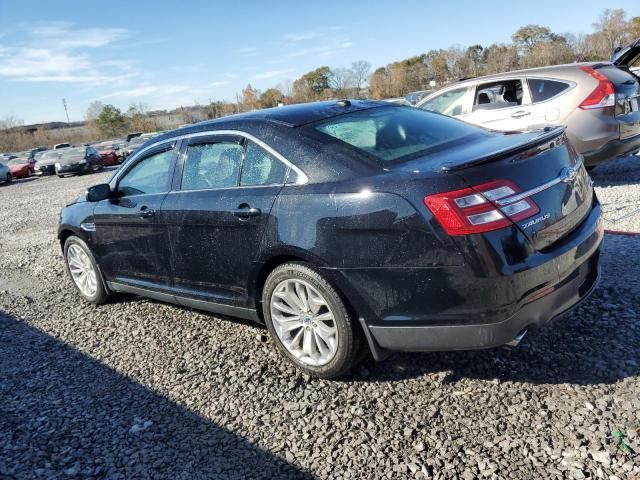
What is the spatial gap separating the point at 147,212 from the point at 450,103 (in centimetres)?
587

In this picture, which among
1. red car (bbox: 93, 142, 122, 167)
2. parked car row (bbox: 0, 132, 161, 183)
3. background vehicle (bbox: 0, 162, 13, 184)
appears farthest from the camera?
red car (bbox: 93, 142, 122, 167)

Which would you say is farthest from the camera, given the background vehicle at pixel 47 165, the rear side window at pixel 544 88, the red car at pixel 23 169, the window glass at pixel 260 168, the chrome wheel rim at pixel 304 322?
the red car at pixel 23 169

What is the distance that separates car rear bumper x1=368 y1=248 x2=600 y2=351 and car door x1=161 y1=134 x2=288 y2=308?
105cm

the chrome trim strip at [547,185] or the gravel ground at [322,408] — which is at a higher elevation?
the chrome trim strip at [547,185]

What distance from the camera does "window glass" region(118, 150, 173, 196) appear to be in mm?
4166

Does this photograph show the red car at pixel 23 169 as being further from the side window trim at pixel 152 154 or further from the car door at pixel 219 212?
the car door at pixel 219 212

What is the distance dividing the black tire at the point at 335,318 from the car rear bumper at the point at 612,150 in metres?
5.21

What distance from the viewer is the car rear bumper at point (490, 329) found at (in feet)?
8.59

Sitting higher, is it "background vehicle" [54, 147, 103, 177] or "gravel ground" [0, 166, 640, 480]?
"background vehicle" [54, 147, 103, 177]

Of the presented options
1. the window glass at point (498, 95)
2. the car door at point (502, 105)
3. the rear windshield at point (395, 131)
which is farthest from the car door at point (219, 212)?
the window glass at point (498, 95)

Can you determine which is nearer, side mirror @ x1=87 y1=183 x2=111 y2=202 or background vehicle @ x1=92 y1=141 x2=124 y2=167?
side mirror @ x1=87 y1=183 x2=111 y2=202

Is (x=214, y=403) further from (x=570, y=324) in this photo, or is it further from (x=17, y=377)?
(x=570, y=324)

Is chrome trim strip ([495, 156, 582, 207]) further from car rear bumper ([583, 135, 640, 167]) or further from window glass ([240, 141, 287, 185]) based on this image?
car rear bumper ([583, 135, 640, 167])

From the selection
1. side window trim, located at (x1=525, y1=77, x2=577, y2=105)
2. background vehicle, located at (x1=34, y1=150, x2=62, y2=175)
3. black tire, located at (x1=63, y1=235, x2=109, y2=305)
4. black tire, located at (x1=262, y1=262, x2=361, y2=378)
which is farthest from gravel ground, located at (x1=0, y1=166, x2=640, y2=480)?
background vehicle, located at (x1=34, y1=150, x2=62, y2=175)
